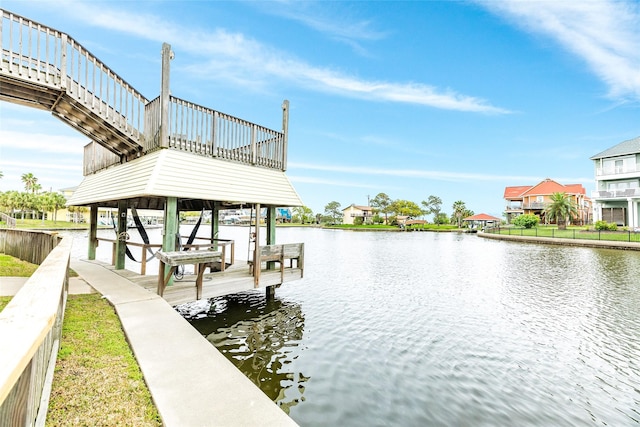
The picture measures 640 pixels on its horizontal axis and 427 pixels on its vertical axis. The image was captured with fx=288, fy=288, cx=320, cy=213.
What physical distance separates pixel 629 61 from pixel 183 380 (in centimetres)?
5337

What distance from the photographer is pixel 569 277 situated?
15500mm

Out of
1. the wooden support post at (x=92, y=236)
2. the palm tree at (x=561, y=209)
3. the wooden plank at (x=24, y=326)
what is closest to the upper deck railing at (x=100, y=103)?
the wooden support post at (x=92, y=236)

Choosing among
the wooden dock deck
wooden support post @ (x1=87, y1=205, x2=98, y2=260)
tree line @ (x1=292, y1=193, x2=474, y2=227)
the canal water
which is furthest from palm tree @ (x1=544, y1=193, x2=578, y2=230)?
wooden support post @ (x1=87, y1=205, x2=98, y2=260)

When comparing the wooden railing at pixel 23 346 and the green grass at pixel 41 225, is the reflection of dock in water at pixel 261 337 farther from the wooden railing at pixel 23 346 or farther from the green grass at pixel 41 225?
the green grass at pixel 41 225

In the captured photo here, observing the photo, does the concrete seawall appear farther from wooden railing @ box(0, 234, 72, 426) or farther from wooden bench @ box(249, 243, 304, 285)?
wooden railing @ box(0, 234, 72, 426)

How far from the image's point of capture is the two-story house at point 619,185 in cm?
3522

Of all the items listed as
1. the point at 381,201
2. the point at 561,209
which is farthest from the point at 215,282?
the point at 381,201

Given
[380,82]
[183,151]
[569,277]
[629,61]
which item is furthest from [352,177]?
[183,151]

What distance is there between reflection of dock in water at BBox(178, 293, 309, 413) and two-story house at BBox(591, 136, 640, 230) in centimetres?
4471

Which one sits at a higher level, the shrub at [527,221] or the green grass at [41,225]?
the shrub at [527,221]

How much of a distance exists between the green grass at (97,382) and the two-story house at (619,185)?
160 feet

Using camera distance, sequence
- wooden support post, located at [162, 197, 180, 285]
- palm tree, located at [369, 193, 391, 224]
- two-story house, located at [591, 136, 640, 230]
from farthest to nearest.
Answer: palm tree, located at [369, 193, 391, 224] < two-story house, located at [591, 136, 640, 230] < wooden support post, located at [162, 197, 180, 285]

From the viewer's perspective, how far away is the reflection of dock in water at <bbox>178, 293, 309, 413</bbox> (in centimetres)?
544

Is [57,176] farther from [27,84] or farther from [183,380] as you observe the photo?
[183,380]
